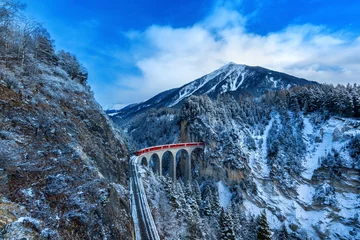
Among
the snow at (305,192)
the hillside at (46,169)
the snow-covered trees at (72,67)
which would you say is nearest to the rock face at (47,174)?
the hillside at (46,169)

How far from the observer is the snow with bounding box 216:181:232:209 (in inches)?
1927

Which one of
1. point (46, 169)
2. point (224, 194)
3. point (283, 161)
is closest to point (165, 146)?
point (224, 194)

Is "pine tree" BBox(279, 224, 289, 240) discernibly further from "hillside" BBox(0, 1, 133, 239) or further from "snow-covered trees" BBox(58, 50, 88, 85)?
"snow-covered trees" BBox(58, 50, 88, 85)

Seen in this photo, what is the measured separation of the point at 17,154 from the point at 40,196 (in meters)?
2.51

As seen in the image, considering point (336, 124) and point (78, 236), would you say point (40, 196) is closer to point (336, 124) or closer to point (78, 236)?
point (78, 236)

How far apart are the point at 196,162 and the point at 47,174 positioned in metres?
50.3

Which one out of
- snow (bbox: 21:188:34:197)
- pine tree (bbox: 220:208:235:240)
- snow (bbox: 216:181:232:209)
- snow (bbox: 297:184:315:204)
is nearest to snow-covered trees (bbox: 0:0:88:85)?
snow (bbox: 21:188:34:197)

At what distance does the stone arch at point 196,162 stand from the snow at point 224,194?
663 centimetres

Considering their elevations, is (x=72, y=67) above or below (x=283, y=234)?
above

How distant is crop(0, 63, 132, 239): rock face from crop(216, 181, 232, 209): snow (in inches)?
1515

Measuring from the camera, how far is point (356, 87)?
55.8 metres

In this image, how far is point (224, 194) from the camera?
50781mm

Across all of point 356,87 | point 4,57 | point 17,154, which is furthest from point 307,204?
point 4,57

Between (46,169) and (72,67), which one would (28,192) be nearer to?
(46,169)
